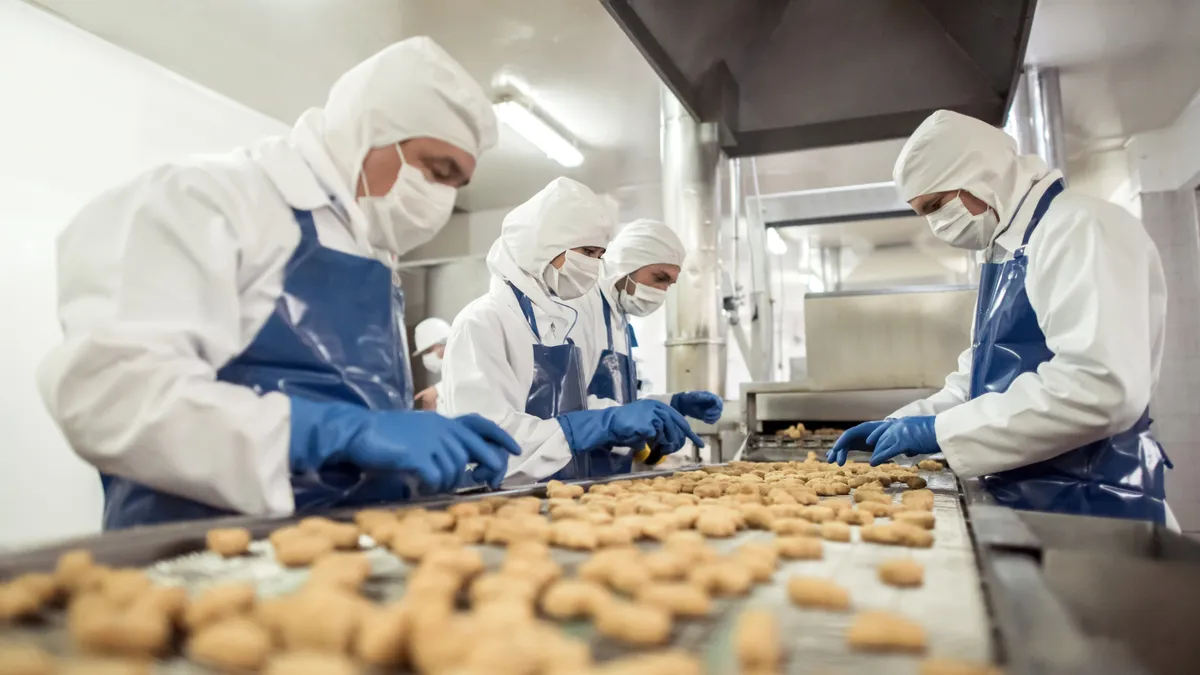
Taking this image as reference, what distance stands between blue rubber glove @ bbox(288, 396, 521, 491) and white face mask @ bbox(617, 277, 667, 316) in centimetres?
148

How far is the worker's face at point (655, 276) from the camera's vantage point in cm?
269

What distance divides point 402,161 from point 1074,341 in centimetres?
143

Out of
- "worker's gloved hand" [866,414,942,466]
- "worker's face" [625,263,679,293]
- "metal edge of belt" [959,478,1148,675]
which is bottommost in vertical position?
"metal edge of belt" [959,478,1148,675]

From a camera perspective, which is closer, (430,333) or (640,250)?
(640,250)

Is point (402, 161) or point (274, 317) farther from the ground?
point (402, 161)

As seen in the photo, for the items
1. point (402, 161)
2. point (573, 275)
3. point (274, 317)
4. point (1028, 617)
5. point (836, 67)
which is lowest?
point (1028, 617)

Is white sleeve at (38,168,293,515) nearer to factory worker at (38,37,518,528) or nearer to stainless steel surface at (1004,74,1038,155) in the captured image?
factory worker at (38,37,518,528)

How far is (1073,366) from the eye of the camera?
1.50 m

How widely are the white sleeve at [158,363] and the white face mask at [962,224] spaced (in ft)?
5.51

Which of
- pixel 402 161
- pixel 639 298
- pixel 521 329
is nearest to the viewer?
pixel 402 161

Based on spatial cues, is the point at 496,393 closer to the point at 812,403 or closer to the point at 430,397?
the point at 812,403

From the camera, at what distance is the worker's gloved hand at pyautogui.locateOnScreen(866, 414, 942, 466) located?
5.60 ft

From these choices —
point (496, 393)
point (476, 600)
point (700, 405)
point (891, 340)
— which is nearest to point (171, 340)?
point (476, 600)

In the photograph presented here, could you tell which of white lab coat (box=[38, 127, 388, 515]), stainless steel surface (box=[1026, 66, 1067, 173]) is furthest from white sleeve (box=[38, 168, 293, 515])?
stainless steel surface (box=[1026, 66, 1067, 173])
